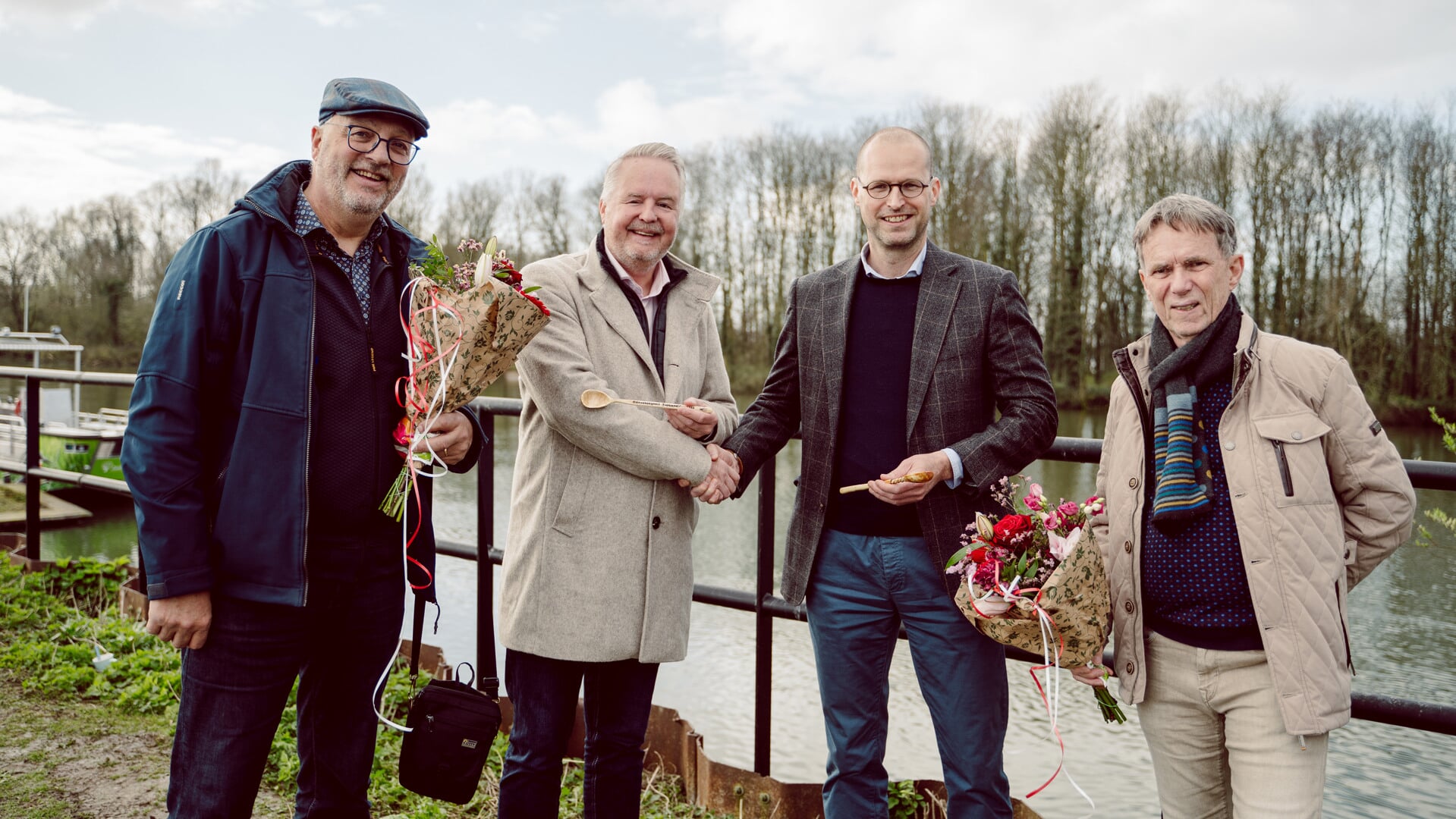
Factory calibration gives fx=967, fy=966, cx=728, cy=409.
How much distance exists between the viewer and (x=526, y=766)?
2.33 metres

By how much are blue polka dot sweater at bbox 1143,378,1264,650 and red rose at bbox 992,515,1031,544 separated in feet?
0.96

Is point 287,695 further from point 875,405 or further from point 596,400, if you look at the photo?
point 875,405

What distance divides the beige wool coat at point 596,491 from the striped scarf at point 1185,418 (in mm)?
1050

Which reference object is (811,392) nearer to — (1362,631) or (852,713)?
(852,713)

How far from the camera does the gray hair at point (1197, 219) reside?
6.75ft

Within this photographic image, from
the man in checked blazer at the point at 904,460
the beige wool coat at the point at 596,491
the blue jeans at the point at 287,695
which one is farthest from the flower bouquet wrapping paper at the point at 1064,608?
the blue jeans at the point at 287,695

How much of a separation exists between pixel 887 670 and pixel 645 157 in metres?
1.45

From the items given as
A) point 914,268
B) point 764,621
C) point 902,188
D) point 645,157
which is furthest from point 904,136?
point 764,621

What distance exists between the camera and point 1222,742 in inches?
79.1

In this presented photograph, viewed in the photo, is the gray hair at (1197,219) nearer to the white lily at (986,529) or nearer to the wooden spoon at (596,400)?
the white lily at (986,529)

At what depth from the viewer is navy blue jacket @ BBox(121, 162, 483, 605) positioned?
191 centimetres

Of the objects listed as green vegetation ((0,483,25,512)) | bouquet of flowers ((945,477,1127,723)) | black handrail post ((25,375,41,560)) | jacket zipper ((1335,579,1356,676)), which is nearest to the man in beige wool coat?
bouquet of flowers ((945,477,1127,723))

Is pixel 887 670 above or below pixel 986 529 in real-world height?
below

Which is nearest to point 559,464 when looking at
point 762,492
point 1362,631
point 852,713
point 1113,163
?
point 762,492
